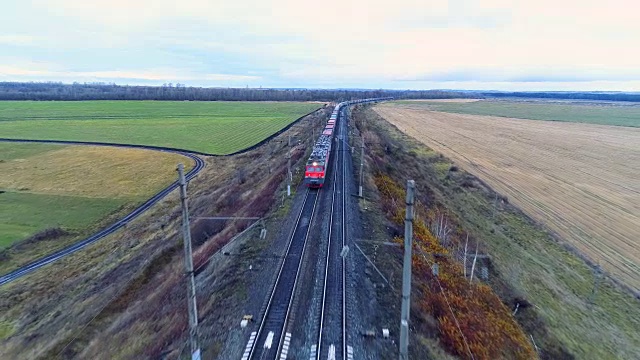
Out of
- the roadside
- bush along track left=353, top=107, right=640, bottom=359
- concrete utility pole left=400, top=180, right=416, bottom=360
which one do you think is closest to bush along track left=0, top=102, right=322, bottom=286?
the roadside

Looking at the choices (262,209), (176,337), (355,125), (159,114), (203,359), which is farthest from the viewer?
(159,114)

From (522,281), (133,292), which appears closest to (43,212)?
(133,292)

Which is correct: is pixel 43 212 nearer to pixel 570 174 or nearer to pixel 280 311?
pixel 280 311

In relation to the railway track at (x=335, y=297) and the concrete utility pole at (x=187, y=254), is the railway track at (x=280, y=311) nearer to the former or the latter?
the railway track at (x=335, y=297)

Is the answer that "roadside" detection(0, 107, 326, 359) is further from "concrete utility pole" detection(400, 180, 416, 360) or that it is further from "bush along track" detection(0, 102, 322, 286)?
"concrete utility pole" detection(400, 180, 416, 360)

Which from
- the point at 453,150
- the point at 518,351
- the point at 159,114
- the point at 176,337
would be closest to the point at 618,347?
the point at 518,351

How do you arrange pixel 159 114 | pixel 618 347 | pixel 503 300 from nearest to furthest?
pixel 618 347 → pixel 503 300 → pixel 159 114

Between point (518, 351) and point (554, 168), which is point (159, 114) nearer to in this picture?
point (554, 168)

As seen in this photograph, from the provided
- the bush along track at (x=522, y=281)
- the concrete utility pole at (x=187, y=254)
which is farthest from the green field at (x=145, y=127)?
the concrete utility pole at (x=187, y=254)
